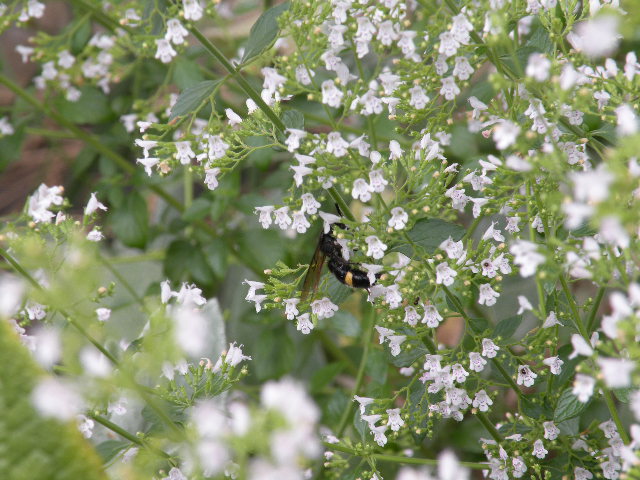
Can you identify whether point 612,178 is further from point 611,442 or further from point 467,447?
point 467,447

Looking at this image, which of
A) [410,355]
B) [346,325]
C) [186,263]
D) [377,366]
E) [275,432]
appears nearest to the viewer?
[275,432]

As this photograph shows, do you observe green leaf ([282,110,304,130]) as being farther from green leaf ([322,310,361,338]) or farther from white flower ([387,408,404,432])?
green leaf ([322,310,361,338])

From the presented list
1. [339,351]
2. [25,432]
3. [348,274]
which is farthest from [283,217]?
[339,351]

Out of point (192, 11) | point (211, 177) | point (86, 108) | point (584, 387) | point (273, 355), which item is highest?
point (86, 108)

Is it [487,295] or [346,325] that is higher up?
[346,325]

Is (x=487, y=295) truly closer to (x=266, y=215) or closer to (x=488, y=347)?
(x=488, y=347)

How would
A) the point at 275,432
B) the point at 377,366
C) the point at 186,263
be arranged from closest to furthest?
the point at 275,432
the point at 377,366
the point at 186,263

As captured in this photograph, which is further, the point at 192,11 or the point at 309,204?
the point at 192,11

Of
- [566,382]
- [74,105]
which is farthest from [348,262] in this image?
[74,105]
